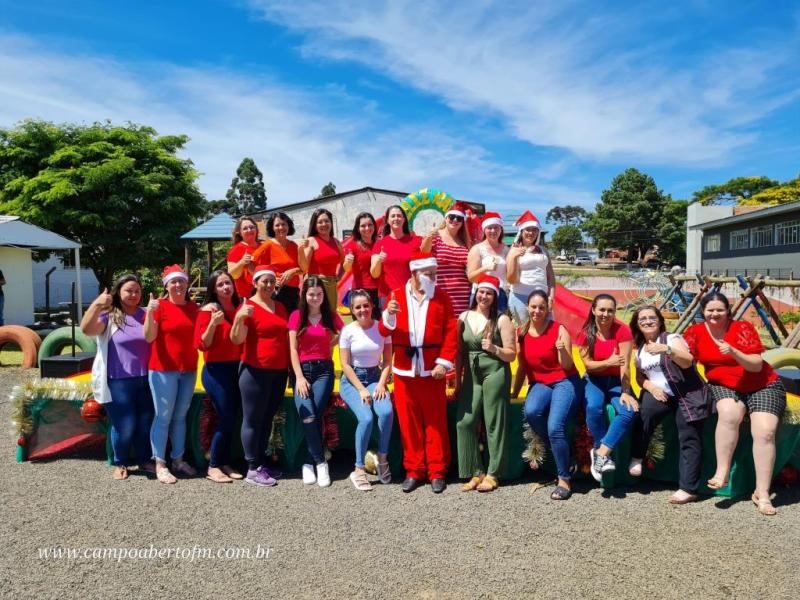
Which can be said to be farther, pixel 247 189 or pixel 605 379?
pixel 247 189

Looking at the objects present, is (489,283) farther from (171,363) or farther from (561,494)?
(171,363)

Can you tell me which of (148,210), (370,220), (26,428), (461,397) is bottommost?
(26,428)

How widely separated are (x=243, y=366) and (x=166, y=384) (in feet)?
1.95

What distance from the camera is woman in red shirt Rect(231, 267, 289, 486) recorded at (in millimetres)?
4184

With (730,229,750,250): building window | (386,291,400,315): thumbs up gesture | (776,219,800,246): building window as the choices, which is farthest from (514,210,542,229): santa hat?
(730,229,750,250): building window

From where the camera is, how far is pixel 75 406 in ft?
15.9

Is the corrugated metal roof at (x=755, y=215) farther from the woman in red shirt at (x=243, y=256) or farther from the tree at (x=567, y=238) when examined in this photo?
the tree at (x=567, y=238)

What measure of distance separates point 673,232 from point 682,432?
167 feet

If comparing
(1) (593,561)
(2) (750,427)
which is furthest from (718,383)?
(1) (593,561)

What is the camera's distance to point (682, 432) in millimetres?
4027

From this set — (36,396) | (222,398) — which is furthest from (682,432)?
(36,396)

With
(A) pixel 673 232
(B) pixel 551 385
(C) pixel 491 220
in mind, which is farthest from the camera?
(A) pixel 673 232

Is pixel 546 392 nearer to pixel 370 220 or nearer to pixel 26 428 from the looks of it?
pixel 370 220

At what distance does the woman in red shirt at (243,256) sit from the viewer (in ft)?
16.6
